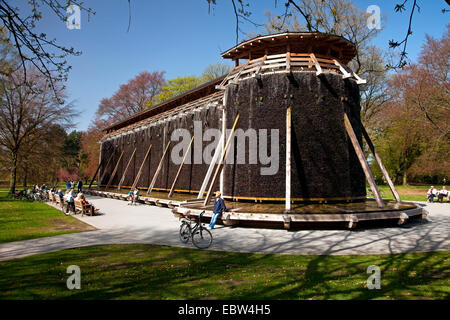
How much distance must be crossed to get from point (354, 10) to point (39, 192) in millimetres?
33856

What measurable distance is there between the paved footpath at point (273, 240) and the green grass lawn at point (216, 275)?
804mm

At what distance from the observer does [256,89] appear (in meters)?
16.0

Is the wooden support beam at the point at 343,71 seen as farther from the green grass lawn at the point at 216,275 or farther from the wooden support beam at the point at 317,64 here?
the green grass lawn at the point at 216,275

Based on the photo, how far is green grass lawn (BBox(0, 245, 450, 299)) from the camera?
5281 mm

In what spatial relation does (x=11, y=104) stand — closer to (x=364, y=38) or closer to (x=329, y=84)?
(x=329, y=84)

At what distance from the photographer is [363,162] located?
14.1 metres

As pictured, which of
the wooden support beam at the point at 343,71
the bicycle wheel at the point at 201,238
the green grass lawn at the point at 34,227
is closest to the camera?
the bicycle wheel at the point at 201,238

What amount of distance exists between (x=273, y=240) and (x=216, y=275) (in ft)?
14.4

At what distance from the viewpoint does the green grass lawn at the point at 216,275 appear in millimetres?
5281

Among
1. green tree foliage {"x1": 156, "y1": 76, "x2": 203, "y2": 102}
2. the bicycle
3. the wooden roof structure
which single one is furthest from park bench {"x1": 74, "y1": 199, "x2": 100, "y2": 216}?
green tree foliage {"x1": 156, "y1": 76, "x2": 203, "y2": 102}

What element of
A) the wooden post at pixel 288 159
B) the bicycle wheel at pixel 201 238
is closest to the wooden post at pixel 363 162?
the wooden post at pixel 288 159

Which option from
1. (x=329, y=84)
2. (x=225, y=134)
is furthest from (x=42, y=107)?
(x=329, y=84)

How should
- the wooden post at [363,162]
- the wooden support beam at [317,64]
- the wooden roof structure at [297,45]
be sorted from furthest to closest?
the wooden roof structure at [297,45] < the wooden support beam at [317,64] < the wooden post at [363,162]

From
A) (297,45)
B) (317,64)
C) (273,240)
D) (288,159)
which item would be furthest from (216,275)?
(297,45)
